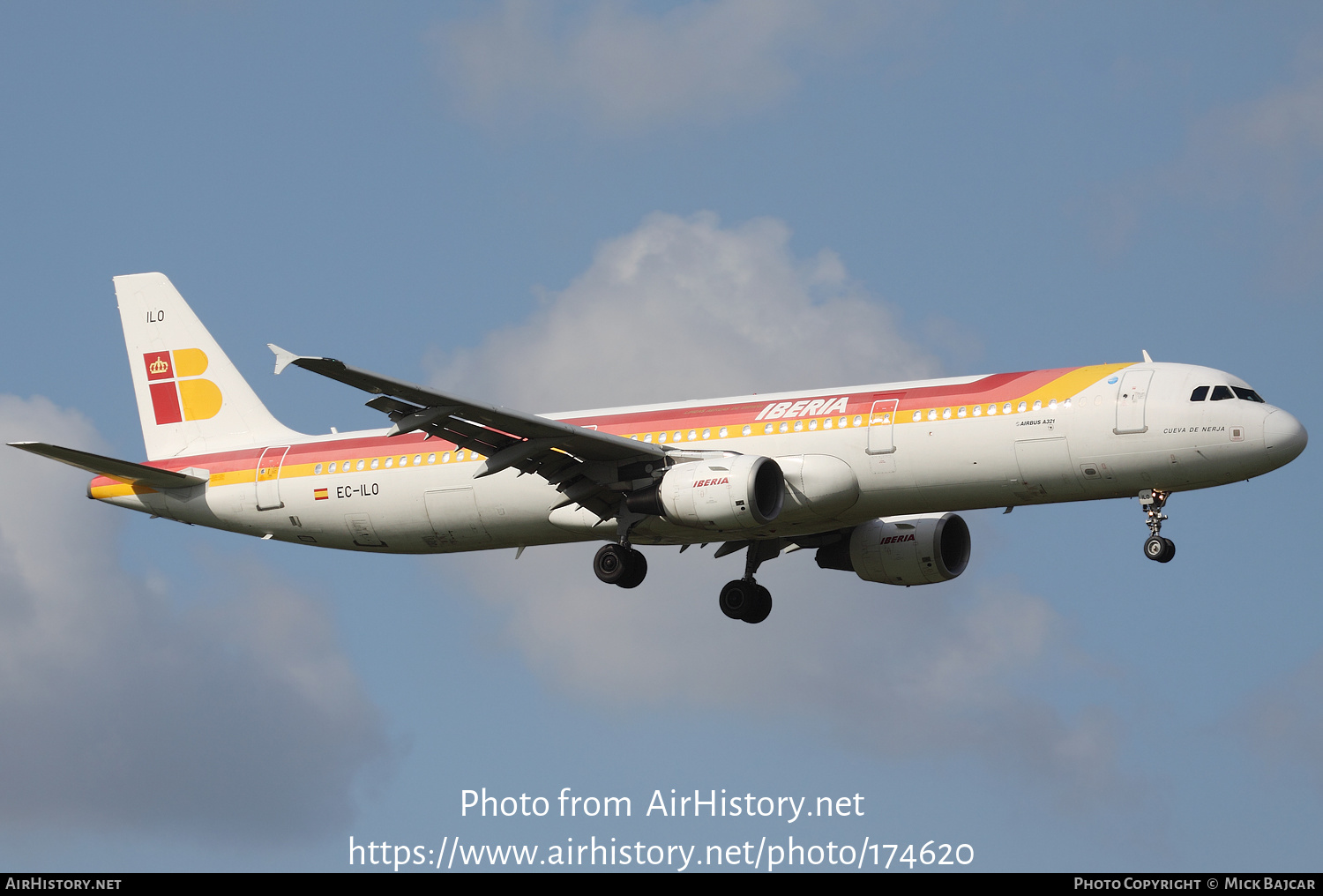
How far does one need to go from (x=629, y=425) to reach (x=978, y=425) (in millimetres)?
9321

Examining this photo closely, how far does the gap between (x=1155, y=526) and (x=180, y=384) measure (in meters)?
29.4

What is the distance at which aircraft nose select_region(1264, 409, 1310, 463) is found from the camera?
38.0 m

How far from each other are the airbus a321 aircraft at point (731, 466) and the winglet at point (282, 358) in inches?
1.4

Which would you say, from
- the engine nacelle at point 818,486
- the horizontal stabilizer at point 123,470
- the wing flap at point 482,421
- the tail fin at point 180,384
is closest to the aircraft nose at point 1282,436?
the engine nacelle at point 818,486

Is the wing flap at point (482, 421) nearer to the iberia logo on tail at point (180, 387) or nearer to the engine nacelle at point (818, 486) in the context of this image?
the engine nacelle at point (818, 486)

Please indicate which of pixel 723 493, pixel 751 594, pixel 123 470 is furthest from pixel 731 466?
pixel 123 470

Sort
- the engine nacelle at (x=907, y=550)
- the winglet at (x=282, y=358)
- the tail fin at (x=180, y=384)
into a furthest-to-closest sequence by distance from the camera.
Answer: the tail fin at (x=180, y=384) → the engine nacelle at (x=907, y=550) → the winglet at (x=282, y=358)

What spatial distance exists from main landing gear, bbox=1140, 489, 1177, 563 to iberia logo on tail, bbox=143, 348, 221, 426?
27.4 m

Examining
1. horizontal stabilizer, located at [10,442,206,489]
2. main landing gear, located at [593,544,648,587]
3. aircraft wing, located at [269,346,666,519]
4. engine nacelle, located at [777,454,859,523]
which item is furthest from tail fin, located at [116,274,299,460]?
engine nacelle, located at [777,454,859,523]

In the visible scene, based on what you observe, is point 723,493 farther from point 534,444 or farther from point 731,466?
point 534,444

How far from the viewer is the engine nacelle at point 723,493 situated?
39750mm

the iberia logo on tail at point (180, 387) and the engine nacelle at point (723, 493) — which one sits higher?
the iberia logo on tail at point (180, 387)

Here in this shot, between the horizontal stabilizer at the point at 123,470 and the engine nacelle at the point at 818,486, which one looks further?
the horizontal stabilizer at the point at 123,470

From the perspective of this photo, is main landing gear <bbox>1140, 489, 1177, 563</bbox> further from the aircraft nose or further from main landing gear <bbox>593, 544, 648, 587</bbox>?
main landing gear <bbox>593, 544, 648, 587</bbox>
